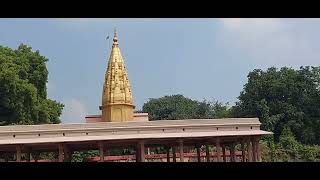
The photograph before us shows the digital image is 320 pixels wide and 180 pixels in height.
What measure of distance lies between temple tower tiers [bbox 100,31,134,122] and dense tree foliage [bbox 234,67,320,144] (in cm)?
1606

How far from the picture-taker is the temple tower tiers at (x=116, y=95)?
2459cm

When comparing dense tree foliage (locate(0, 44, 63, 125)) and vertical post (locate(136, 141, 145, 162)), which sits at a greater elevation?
dense tree foliage (locate(0, 44, 63, 125))

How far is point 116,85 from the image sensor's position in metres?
24.9

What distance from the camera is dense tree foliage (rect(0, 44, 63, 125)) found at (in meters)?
28.8

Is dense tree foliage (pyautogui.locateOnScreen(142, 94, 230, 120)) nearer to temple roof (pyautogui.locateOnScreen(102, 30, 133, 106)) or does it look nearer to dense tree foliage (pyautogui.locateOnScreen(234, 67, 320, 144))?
dense tree foliage (pyautogui.locateOnScreen(234, 67, 320, 144))

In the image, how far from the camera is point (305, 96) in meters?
40.0

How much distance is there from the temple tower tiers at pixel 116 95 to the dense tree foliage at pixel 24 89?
6.04m

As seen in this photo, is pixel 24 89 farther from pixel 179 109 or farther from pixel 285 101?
pixel 179 109

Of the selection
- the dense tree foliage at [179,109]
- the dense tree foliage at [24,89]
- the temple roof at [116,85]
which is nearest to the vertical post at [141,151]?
the temple roof at [116,85]

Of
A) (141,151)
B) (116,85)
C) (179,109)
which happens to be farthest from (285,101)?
(141,151)

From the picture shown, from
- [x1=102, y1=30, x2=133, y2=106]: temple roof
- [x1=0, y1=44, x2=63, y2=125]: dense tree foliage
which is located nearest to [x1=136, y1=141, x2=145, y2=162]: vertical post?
[x1=102, y1=30, x2=133, y2=106]: temple roof
